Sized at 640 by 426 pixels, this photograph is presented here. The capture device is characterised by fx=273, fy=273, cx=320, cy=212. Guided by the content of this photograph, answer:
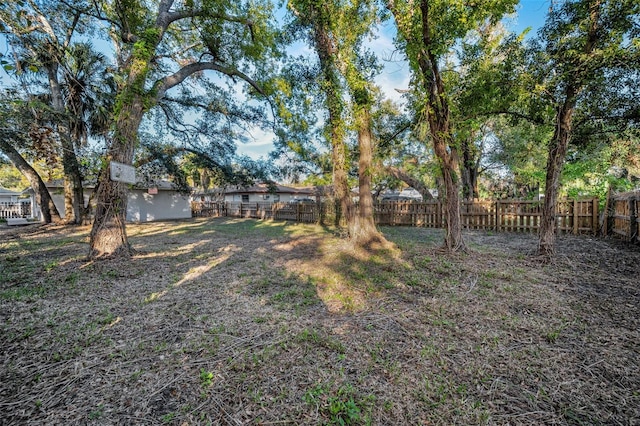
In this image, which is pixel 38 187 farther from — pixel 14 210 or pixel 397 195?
pixel 397 195

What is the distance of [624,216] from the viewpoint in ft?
22.9

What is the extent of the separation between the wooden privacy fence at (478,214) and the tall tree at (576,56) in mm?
2920

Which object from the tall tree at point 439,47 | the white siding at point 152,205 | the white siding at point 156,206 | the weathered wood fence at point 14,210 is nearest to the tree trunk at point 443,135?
the tall tree at point 439,47

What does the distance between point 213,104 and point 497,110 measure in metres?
9.93

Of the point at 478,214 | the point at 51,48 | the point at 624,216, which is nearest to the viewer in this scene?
the point at 51,48

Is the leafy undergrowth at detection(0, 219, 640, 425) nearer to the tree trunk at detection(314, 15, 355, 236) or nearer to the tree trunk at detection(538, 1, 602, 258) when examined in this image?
the tree trunk at detection(538, 1, 602, 258)

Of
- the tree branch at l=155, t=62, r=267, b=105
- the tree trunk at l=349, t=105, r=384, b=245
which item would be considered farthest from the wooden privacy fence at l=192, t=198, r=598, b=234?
the tree branch at l=155, t=62, r=267, b=105

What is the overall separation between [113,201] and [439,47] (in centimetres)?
700

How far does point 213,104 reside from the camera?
11102 millimetres

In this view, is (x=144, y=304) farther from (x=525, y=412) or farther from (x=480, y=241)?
(x=480, y=241)

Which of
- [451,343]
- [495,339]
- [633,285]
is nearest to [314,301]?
Answer: [451,343]

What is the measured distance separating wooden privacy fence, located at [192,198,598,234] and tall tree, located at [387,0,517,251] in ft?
9.50

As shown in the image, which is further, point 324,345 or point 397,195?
point 397,195

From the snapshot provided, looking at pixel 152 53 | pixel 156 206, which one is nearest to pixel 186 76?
pixel 152 53
